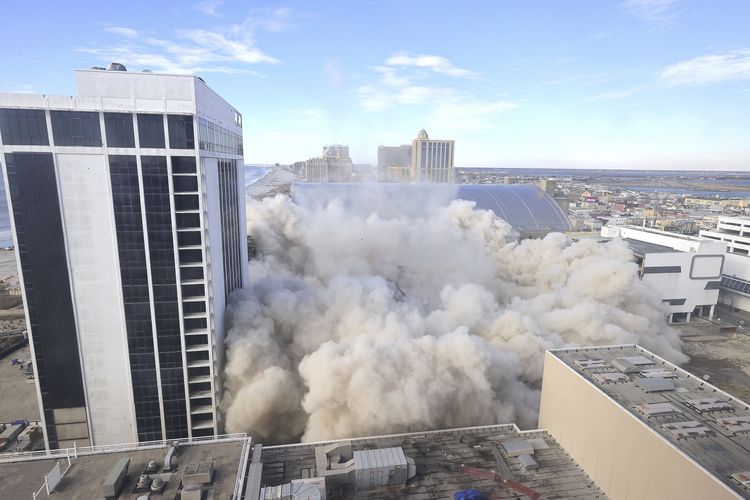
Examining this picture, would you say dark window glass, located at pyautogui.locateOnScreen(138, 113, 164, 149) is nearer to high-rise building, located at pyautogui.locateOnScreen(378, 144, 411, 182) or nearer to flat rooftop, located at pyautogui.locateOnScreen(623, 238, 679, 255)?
flat rooftop, located at pyautogui.locateOnScreen(623, 238, 679, 255)

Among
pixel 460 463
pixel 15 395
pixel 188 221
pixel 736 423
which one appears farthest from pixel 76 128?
pixel 736 423

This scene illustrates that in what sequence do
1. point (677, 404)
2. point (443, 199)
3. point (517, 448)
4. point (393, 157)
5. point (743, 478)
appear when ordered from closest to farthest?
1. point (743, 478)
2. point (677, 404)
3. point (517, 448)
4. point (443, 199)
5. point (393, 157)

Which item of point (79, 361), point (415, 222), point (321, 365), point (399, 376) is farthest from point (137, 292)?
point (415, 222)

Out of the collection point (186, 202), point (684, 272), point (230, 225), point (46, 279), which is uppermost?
point (186, 202)

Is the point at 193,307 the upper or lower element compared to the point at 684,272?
upper

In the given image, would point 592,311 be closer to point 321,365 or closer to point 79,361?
point 321,365

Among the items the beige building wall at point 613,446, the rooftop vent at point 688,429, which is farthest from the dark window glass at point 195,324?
the rooftop vent at point 688,429

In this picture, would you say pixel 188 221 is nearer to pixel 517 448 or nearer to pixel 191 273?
pixel 191 273
